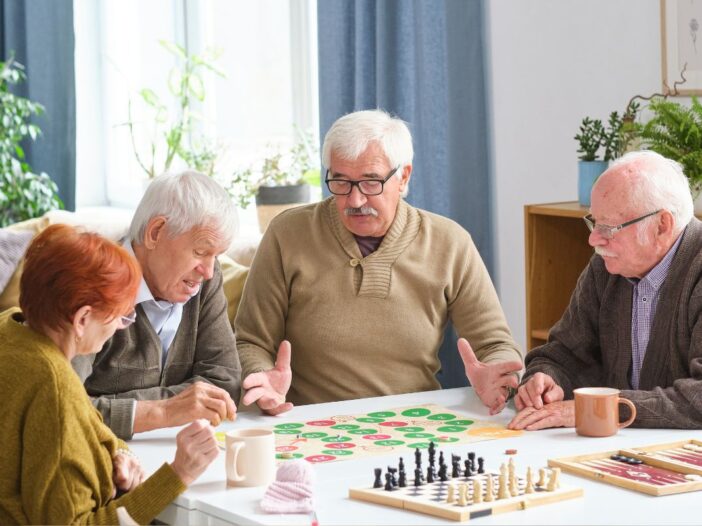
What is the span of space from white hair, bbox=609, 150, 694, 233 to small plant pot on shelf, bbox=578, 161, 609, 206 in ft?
3.78

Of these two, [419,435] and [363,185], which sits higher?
[363,185]

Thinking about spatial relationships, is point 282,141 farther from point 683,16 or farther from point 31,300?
point 31,300

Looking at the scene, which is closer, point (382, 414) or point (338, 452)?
point (338, 452)

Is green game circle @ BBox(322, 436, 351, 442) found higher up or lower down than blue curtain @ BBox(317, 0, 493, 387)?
lower down

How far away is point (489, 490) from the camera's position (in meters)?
1.80

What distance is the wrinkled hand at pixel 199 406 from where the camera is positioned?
2.34m

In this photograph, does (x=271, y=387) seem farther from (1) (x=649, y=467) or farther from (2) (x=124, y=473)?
(1) (x=649, y=467)

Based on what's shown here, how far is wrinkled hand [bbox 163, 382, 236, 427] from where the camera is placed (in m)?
2.34

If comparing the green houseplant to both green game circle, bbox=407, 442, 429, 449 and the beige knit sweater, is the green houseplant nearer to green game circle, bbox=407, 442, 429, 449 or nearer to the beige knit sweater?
the beige knit sweater

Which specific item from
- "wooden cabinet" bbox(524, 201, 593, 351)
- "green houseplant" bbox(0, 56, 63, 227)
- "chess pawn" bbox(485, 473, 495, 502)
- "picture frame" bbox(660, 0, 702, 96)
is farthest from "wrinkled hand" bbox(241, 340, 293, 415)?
"green houseplant" bbox(0, 56, 63, 227)

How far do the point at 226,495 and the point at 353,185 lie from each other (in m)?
1.19

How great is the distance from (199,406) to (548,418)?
2.36ft

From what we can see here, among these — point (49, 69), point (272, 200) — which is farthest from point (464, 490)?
point (49, 69)

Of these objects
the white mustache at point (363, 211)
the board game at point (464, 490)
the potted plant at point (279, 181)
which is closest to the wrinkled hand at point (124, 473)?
the board game at point (464, 490)
